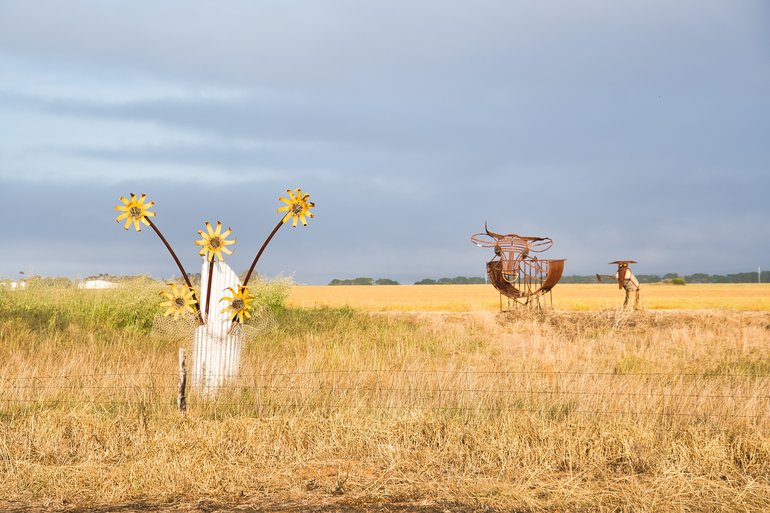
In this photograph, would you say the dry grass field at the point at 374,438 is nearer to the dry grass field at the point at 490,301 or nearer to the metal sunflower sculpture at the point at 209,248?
the metal sunflower sculpture at the point at 209,248

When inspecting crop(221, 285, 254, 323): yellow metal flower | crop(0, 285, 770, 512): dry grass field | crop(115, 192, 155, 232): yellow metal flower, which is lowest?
crop(0, 285, 770, 512): dry grass field

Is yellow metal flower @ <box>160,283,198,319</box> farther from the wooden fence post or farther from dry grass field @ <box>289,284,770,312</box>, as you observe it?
dry grass field @ <box>289,284,770,312</box>

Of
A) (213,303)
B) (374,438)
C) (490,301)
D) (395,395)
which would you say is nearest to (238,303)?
(213,303)

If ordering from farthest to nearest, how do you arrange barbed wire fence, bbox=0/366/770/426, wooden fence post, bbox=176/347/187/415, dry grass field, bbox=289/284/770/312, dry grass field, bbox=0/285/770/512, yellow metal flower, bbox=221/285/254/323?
dry grass field, bbox=289/284/770/312
yellow metal flower, bbox=221/285/254/323
barbed wire fence, bbox=0/366/770/426
wooden fence post, bbox=176/347/187/415
dry grass field, bbox=0/285/770/512

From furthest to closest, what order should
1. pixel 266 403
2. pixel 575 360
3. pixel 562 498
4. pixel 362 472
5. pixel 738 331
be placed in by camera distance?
pixel 738 331 → pixel 575 360 → pixel 266 403 → pixel 362 472 → pixel 562 498

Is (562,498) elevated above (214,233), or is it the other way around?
(214,233)

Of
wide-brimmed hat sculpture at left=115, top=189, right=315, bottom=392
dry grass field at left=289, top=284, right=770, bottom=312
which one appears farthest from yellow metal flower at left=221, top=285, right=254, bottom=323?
dry grass field at left=289, top=284, right=770, bottom=312

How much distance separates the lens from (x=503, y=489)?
554 centimetres

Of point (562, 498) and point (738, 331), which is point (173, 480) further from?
point (738, 331)

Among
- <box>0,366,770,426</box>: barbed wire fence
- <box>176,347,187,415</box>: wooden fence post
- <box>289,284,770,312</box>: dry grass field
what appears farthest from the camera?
<box>289,284,770,312</box>: dry grass field

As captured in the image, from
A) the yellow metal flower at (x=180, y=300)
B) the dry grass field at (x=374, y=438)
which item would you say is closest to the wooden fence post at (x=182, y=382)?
the dry grass field at (x=374, y=438)

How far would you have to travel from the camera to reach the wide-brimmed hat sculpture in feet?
25.3

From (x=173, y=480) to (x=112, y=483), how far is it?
0.47m

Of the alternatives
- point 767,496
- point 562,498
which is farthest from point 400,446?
point 767,496
